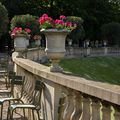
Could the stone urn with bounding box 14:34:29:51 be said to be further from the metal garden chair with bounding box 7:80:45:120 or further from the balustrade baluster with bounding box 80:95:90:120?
the balustrade baluster with bounding box 80:95:90:120

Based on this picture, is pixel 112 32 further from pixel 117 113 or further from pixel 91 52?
pixel 117 113

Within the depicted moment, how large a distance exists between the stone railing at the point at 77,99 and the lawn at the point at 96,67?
2682 cm

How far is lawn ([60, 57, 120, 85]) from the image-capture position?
115ft

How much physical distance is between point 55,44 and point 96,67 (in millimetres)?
32119

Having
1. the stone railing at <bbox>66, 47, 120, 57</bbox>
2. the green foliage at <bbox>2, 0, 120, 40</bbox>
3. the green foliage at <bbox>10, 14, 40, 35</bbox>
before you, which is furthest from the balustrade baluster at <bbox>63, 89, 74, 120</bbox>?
the green foliage at <bbox>2, 0, 120, 40</bbox>

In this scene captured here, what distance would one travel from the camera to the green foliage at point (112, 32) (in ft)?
172

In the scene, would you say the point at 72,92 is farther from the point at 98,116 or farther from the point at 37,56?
the point at 37,56

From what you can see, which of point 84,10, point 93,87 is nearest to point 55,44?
point 93,87

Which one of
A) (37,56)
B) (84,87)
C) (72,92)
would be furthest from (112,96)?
(37,56)

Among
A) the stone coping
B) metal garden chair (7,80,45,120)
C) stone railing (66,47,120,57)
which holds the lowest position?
stone railing (66,47,120,57)

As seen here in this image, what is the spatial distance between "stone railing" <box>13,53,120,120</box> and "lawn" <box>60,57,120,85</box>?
88.0ft

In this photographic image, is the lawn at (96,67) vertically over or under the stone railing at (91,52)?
under

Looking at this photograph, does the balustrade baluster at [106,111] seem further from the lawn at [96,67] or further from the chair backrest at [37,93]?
the lawn at [96,67]

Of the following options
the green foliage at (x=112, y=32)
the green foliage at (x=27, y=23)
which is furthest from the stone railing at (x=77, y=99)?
the green foliage at (x=112, y=32)
